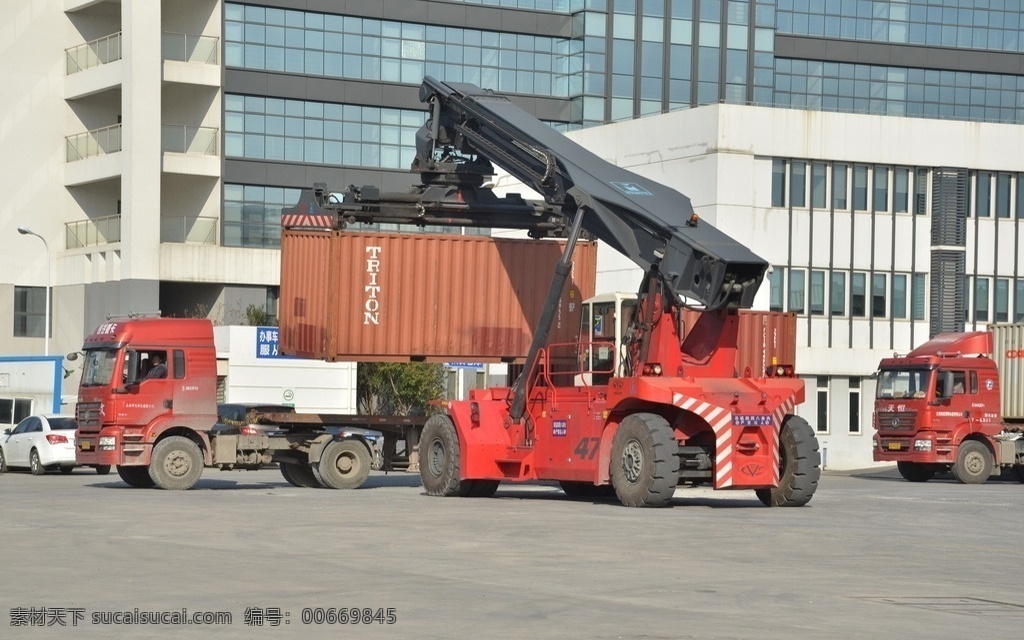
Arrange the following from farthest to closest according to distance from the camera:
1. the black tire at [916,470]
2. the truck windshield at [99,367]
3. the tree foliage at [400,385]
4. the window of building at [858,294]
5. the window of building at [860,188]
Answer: the tree foliage at [400,385], the window of building at [858,294], the window of building at [860,188], the black tire at [916,470], the truck windshield at [99,367]

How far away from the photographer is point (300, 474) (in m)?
31.2

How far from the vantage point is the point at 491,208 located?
29297mm

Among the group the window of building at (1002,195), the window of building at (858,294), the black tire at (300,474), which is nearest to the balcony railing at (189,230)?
the window of building at (858,294)

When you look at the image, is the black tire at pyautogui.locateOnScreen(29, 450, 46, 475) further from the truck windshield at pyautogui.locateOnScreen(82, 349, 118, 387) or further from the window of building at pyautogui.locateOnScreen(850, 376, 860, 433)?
the window of building at pyautogui.locateOnScreen(850, 376, 860, 433)

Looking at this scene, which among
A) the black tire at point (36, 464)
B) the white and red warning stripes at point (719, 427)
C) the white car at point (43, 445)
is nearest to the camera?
the white and red warning stripes at point (719, 427)

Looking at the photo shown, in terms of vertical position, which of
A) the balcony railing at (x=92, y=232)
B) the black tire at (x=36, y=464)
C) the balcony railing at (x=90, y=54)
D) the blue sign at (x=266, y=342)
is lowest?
the black tire at (x=36, y=464)

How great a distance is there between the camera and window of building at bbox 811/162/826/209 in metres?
55.4

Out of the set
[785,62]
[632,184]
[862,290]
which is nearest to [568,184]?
[632,184]

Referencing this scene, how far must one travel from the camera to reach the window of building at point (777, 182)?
180ft

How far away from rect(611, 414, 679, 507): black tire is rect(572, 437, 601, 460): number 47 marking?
40 cm

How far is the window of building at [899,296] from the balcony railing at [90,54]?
35347 millimetres

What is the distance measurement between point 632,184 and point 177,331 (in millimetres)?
8729

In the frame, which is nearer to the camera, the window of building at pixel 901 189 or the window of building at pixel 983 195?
the window of building at pixel 901 189

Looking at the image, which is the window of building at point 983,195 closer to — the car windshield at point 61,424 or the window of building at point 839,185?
the window of building at point 839,185
